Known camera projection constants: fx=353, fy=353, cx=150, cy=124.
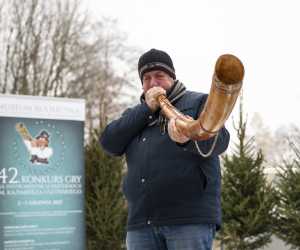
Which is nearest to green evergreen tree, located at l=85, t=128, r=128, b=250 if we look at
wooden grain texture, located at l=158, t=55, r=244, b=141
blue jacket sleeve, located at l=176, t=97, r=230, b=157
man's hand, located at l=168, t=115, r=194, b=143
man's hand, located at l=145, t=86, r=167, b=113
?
man's hand, located at l=145, t=86, r=167, b=113

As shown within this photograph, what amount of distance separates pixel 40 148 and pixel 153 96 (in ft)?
11.2

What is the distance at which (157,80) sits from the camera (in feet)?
6.67

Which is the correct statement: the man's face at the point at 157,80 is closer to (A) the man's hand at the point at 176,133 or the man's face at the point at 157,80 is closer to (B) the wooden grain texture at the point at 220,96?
(A) the man's hand at the point at 176,133

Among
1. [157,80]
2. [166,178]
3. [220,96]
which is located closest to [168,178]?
[166,178]

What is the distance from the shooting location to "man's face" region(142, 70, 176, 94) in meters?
A: 2.02

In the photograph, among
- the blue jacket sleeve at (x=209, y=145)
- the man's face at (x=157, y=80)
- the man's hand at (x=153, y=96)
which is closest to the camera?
the blue jacket sleeve at (x=209, y=145)

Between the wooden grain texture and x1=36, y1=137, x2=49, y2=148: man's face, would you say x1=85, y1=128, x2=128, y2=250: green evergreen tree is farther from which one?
the wooden grain texture

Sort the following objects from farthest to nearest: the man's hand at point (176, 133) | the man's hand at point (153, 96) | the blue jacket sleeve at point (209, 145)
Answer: the man's hand at point (153, 96), the blue jacket sleeve at point (209, 145), the man's hand at point (176, 133)

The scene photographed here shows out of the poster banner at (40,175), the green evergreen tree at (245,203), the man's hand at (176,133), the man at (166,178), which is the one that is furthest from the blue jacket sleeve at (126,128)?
the green evergreen tree at (245,203)

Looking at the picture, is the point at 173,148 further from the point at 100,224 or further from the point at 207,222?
the point at 100,224

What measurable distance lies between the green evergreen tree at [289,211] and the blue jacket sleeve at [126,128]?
3.30 metres

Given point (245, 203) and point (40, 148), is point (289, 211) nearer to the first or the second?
point (245, 203)

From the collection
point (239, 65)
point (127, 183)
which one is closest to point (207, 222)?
point (127, 183)

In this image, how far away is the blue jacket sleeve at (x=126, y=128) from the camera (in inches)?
76.0
